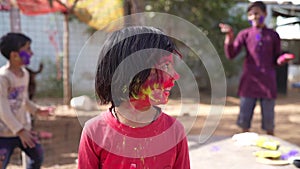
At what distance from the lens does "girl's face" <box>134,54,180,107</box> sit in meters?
1.02

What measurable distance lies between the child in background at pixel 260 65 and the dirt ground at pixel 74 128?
579mm

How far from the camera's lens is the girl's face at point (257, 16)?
358 centimetres

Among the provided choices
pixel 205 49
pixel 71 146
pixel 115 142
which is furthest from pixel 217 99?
pixel 71 146

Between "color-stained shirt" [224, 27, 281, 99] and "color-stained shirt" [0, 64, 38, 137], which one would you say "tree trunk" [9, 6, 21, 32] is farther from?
"color-stained shirt" [224, 27, 281, 99]

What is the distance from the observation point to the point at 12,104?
2590 mm

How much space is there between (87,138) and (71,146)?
3472 mm

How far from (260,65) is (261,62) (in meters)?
0.03

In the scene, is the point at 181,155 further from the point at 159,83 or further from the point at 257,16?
the point at 257,16

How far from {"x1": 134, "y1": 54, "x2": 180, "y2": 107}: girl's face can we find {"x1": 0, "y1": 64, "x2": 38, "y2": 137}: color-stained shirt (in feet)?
5.11

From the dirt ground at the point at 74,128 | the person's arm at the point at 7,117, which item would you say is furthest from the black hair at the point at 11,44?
the dirt ground at the point at 74,128

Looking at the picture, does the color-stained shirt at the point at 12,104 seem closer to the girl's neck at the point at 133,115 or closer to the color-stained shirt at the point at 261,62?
the girl's neck at the point at 133,115

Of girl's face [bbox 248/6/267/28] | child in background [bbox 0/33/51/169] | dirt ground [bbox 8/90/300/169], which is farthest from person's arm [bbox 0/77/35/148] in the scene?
girl's face [bbox 248/6/267/28]

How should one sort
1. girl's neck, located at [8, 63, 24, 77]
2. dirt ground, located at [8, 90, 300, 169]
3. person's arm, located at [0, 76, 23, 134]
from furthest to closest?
dirt ground, located at [8, 90, 300, 169] → girl's neck, located at [8, 63, 24, 77] → person's arm, located at [0, 76, 23, 134]

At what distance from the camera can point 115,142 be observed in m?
1.11
